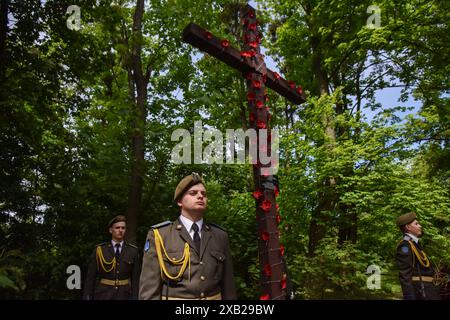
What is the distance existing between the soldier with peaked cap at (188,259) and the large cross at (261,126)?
0.62 metres

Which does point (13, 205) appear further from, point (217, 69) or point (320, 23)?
point (320, 23)

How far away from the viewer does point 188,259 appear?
272 centimetres

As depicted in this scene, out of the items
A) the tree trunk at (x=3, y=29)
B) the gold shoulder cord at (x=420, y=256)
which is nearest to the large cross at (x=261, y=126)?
the gold shoulder cord at (x=420, y=256)

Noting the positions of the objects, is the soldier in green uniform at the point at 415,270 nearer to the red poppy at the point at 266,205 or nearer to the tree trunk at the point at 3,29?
the red poppy at the point at 266,205

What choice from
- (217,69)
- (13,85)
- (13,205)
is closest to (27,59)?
(13,85)

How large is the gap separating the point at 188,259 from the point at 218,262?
30cm

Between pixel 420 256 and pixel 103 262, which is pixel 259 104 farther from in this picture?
pixel 103 262

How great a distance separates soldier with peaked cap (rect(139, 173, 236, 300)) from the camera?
2658 mm

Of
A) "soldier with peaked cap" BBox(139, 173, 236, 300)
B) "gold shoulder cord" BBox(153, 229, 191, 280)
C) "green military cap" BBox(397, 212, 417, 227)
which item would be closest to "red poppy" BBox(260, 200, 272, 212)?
"soldier with peaked cap" BBox(139, 173, 236, 300)

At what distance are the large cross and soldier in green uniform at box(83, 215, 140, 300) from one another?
2.60m

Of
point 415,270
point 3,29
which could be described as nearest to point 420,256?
point 415,270

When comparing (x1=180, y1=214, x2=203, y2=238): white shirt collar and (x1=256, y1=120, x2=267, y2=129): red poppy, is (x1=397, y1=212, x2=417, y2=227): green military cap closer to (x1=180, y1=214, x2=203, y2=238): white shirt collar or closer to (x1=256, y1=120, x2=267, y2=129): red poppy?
(x1=256, y1=120, x2=267, y2=129): red poppy
